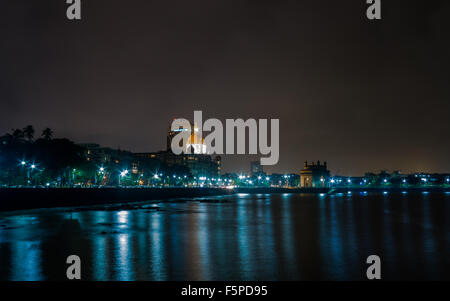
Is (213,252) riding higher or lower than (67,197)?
lower

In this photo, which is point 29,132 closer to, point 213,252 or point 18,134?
point 18,134

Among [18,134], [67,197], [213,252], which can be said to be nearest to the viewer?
[213,252]

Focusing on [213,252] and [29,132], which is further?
[29,132]

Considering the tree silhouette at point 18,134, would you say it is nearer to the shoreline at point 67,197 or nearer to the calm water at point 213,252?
the shoreline at point 67,197

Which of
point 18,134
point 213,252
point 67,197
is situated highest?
point 18,134

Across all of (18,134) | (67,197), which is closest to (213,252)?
(67,197)

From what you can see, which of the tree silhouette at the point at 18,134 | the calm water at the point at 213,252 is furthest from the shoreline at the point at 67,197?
the tree silhouette at the point at 18,134

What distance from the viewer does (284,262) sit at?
2273cm

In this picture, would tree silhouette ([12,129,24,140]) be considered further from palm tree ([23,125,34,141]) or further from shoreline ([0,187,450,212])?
shoreline ([0,187,450,212])

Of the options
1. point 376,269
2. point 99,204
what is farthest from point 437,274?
point 99,204

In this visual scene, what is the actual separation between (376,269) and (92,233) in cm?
2172

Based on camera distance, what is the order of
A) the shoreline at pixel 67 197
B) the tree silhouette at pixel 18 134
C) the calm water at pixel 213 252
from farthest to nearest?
the tree silhouette at pixel 18 134 → the shoreline at pixel 67 197 → the calm water at pixel 213 252

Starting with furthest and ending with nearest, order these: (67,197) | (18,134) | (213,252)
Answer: (18,134)
(67,197)
(213,252)
